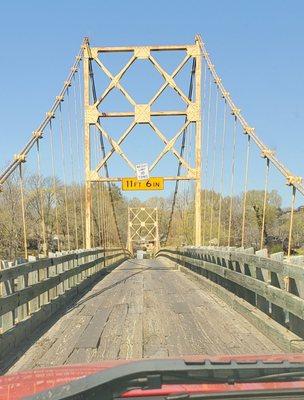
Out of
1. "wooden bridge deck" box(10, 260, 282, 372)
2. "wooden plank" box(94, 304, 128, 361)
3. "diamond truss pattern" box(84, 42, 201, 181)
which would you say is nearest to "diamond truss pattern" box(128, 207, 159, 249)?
"diamond truss pattern" box(84, 42, 201, 181)

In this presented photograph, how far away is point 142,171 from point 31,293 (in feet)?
48.9

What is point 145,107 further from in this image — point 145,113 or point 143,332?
point 143,332

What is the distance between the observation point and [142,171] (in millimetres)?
21328

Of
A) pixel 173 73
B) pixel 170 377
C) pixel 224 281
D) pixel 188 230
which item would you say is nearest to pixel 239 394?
pixel 170 377

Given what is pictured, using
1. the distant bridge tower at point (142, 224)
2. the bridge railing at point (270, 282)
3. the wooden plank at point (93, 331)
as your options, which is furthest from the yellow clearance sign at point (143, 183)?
the distant bridge tower at point (142, 224)

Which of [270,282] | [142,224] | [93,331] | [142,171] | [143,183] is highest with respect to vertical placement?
[142,171]

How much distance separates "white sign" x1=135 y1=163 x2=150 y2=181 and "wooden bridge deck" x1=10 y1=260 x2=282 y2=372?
11355 millimetres

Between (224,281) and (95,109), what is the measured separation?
13130 millimetres

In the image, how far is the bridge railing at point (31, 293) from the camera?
5.68 metres

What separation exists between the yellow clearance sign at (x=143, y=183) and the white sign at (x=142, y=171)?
0.42 ft

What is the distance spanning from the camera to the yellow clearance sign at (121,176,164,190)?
21.0m

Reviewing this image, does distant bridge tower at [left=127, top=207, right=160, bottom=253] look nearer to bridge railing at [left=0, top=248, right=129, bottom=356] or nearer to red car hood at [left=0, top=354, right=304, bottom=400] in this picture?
bridge railing at [left=0, top=248, right=129, bottom=356]

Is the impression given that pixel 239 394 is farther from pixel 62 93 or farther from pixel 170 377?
Result: pixel 62 93

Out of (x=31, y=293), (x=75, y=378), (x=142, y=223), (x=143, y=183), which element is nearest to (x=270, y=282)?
(x=31, y=293)
